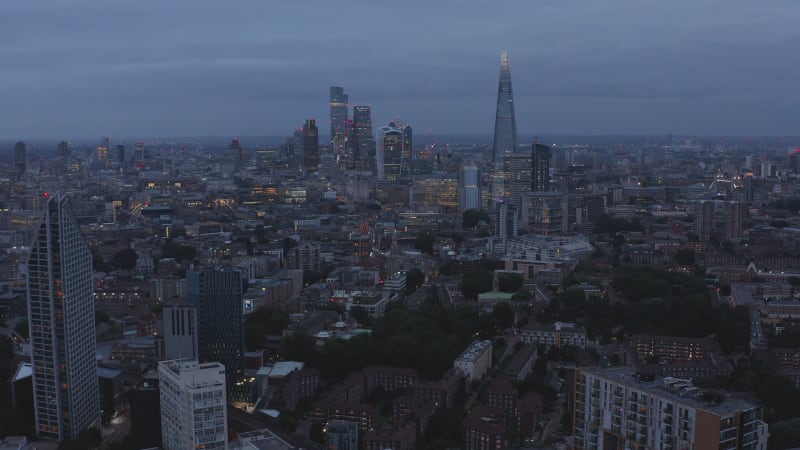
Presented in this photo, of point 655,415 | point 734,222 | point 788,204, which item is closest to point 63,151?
point 734,222

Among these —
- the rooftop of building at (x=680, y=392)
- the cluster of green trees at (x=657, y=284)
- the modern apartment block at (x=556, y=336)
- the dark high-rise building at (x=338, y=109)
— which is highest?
the dark high-rise building at (x=338, y=109)

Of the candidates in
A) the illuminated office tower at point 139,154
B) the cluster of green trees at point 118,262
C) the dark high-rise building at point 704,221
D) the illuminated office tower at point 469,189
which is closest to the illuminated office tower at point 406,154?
the illuminated office tower at point 469,189

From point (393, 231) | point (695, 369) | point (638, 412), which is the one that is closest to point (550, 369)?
point (695, 369)

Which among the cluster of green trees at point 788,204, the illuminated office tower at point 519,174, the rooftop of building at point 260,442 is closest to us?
the rooftop of building at point 260,442

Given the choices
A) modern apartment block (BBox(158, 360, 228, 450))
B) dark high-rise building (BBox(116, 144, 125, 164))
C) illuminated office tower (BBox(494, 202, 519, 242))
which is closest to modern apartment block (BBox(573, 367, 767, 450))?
modern apartment block (BBox(158, 360, 228, 450))

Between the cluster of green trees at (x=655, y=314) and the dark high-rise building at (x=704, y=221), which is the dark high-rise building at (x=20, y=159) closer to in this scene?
the dark high-rise building at (x=704, y=221)

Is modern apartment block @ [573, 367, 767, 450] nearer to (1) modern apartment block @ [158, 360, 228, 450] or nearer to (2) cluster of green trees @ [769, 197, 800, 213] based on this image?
(1) modern apartment block @ [158, 360, 228, 450]
